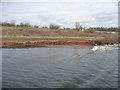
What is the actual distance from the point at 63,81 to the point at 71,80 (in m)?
0.41

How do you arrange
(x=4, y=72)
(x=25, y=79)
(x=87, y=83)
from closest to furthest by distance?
Answer: (x=87, y=83) < (x=25, y=79) < (x=4, y=72)

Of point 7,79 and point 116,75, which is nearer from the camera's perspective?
point 7,79

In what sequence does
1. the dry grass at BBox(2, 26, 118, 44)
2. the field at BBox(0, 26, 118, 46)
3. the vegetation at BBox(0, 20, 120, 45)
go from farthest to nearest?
the dry grass at BBox(2, 26, 118, 44)
the vegetation at BBox(0, 20, 120, 45)
the field at BBox(0, 26, 118, 46)

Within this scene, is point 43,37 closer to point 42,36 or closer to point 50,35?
point 42,36

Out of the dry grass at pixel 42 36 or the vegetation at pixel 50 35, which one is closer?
the vegetation at pixel 50 35

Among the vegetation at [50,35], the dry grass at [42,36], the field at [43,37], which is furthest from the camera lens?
the dry grass at [42,36]

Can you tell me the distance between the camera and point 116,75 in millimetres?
7953

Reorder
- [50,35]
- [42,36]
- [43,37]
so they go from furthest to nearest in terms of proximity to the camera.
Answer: [50,35]
[42,36]
[43,37]

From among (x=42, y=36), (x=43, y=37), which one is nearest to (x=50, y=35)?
(x=42, y=36)

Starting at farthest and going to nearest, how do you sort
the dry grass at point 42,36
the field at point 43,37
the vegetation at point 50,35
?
1. the dry grass at point 42,36
2. the vegetation at point 50,35
3. the field at point 43,37

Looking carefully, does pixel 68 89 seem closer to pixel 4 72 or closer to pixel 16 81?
pixel 16 81

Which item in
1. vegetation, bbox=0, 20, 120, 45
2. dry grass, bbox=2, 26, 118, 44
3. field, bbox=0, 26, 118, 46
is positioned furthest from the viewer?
dry grass, bbox=2, 26, 118, 44

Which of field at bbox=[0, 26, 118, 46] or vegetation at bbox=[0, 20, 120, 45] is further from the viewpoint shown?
vegetation at bbox=[0, 20, 120, 45]

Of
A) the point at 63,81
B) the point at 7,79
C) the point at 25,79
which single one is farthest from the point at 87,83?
the point at 7,79
